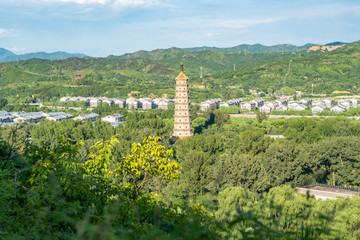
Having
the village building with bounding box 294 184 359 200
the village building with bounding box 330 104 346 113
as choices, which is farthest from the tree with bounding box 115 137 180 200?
the village building with bounding box 330 104 346 113

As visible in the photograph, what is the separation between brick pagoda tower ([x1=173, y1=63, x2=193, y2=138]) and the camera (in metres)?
41.8

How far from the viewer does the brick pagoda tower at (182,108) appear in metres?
41.8

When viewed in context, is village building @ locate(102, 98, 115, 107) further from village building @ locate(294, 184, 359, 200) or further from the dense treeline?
village building @ locate(294, 184, 359, 200)

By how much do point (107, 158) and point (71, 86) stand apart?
388 feet

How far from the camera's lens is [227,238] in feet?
16.4

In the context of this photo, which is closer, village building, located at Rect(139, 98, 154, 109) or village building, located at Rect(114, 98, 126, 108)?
village building, located at Rect(139, 98, 154, 109)

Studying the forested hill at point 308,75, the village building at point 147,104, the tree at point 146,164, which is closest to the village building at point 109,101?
the village building at point 147,104

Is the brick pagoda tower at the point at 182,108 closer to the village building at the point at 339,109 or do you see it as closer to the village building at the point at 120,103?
the village building at the point at 339,109

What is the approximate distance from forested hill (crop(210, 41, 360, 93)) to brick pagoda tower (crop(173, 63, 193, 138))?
82542 mm

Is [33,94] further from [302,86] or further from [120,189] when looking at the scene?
[120,189]

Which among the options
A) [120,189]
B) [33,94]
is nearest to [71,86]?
[33,94]

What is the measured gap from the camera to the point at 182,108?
4228 centimetres

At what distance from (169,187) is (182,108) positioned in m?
22.2

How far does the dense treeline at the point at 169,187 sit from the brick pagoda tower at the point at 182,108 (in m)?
2.24
